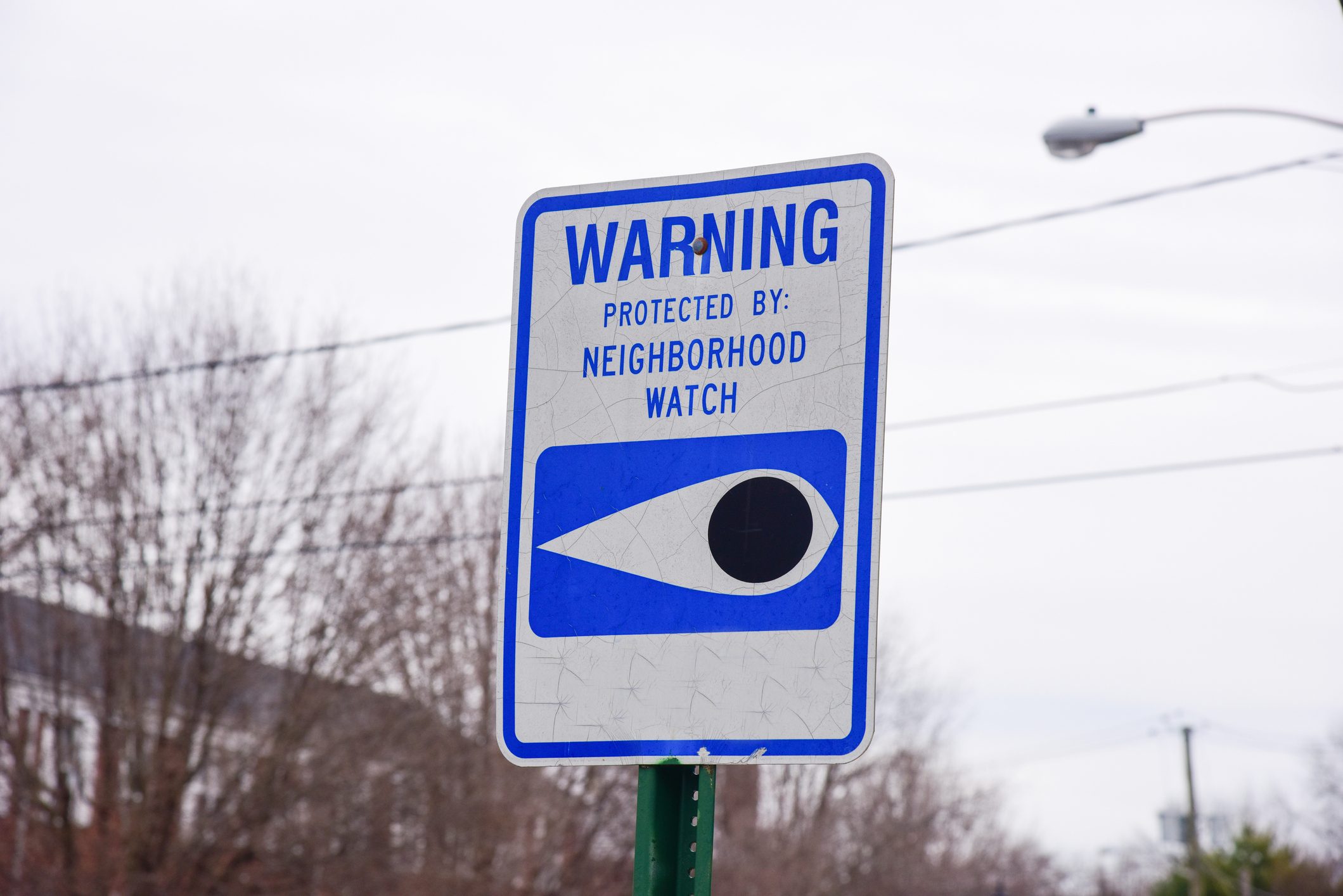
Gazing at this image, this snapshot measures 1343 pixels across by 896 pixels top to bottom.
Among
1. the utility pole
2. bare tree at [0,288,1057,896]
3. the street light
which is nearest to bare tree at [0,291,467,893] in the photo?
bare tree at [0,288,1057,896]

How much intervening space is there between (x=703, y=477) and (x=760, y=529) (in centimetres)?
11

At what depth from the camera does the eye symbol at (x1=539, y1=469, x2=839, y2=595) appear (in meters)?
2.16

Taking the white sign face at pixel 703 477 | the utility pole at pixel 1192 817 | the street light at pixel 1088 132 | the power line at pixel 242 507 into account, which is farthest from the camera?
the utility pole at pixel 1192 817

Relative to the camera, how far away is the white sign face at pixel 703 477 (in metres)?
2.14

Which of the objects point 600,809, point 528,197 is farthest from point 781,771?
point 528,197

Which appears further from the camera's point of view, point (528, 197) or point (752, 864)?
point (752, 864)

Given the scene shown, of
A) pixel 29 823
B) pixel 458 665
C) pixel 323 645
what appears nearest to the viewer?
pixel 29 823

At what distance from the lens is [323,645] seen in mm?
20016

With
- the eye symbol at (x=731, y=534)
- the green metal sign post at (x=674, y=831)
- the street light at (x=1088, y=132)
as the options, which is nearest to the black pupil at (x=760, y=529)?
the eye symbol at (x=731, y=534)

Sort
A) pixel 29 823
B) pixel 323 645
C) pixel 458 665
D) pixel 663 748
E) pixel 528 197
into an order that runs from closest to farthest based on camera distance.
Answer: pixel 663 748, pixel 528 197, pixel 29 823, pixel 323 645, pixel 458 665

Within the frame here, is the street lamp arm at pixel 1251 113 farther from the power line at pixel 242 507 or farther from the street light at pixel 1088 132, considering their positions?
the power line at pixel 242 507

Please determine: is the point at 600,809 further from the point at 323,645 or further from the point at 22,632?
the point at 22,632

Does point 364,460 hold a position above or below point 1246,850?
above

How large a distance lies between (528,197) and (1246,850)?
254ft
